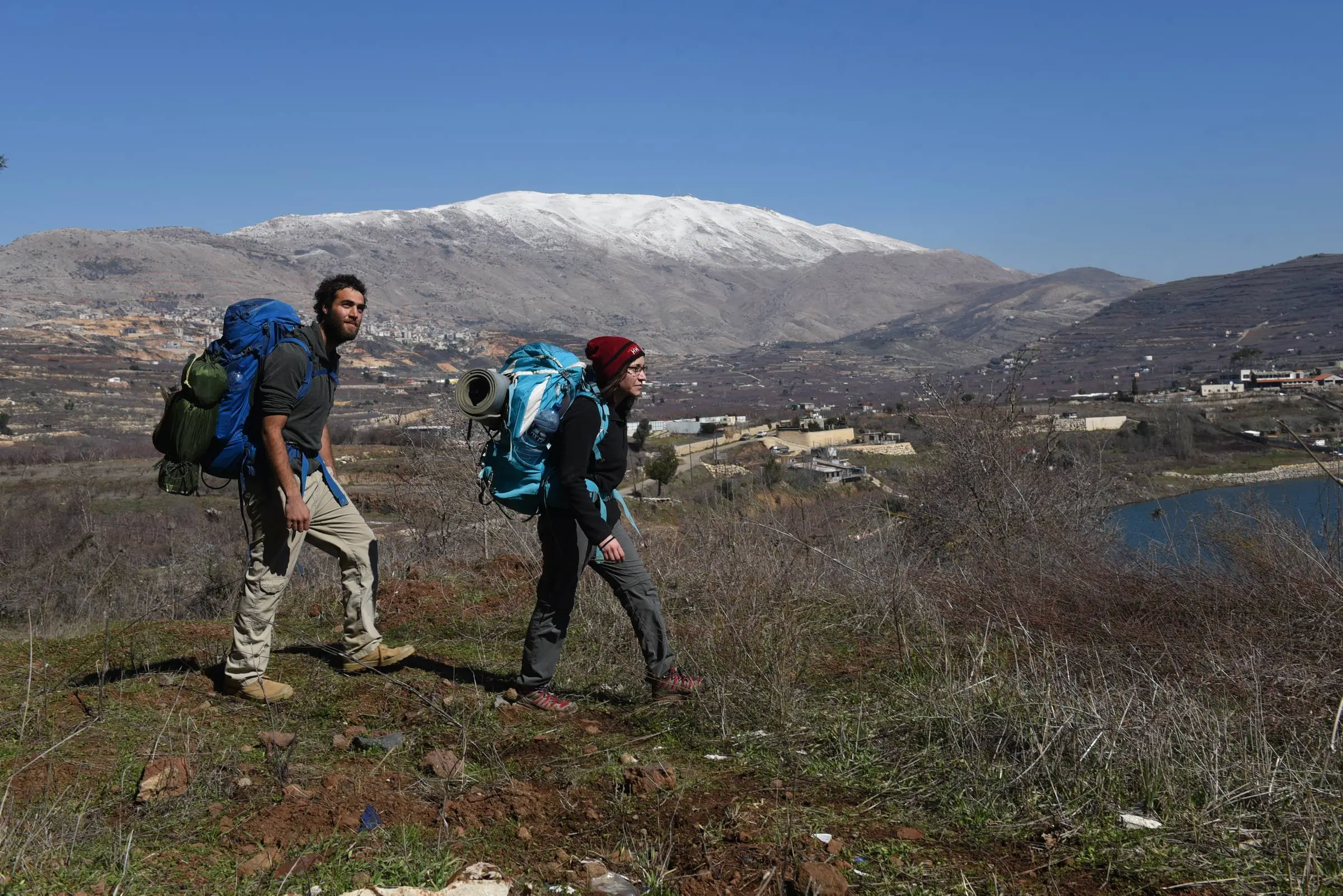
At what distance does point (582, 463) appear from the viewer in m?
4.16

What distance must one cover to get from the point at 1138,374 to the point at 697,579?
76594 millimetres

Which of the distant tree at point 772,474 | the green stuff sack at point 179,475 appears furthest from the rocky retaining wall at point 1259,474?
the green stuff sack at point 179,475

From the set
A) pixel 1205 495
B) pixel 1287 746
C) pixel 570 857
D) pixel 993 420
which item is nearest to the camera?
pixel 570 857

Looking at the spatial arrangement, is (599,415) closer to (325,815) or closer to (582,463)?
(582,463)

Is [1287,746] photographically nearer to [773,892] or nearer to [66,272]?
[773,892]

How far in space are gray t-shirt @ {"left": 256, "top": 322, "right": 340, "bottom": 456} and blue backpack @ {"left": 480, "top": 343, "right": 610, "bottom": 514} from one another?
718mm

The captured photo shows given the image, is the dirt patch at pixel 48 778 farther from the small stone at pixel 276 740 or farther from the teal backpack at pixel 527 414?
the teal backpack at pixel 527 414

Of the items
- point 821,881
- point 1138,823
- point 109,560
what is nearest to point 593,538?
point 821,881

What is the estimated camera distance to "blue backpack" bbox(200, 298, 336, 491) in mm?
4316

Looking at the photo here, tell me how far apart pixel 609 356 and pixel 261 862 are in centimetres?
225

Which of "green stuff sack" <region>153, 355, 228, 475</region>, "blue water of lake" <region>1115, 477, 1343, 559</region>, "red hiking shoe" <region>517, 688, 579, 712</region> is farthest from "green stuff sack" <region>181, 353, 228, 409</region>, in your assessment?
"blue water of lake" <region>1115, 477, 1343, 559</region>

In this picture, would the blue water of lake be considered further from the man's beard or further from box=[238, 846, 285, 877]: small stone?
box=[238, 846, 285, 877]: small stone

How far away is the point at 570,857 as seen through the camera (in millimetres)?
2869

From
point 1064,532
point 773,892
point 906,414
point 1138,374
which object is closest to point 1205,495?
point 1064,532
